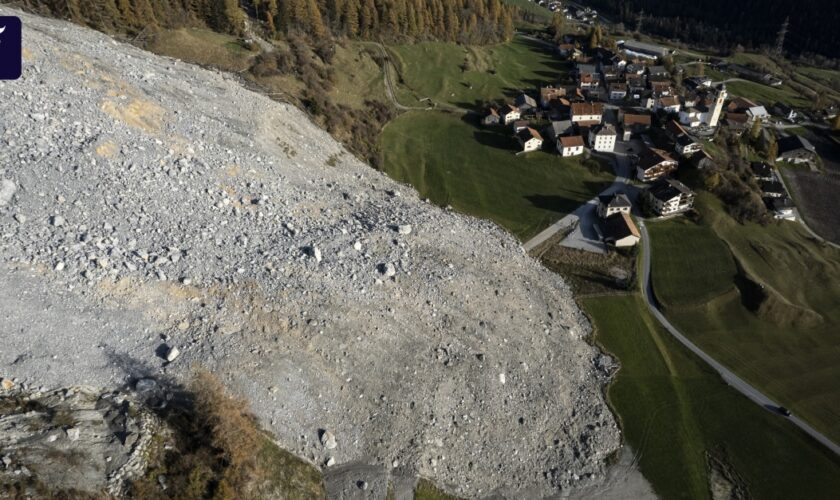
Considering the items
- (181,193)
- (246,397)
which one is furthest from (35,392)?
(181,193)

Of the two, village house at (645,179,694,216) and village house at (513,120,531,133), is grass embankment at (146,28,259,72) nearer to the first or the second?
village house at (513,120,531,133)

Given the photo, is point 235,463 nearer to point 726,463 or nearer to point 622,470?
point 622,470

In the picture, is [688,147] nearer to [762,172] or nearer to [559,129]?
[762,172]

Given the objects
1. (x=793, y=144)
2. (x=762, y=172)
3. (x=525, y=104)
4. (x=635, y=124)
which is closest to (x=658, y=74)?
(x=635, y=124)

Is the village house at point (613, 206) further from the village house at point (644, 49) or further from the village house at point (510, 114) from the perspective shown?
the village house at point (644, 49)

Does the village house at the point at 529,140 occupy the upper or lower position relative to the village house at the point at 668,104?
lower

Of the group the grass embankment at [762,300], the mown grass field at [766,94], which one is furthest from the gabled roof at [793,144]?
the mown grass field at [766,94]


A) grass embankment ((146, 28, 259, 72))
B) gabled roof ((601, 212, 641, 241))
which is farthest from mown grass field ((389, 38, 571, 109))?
gabled roof ((601, 212, 641, 241))
